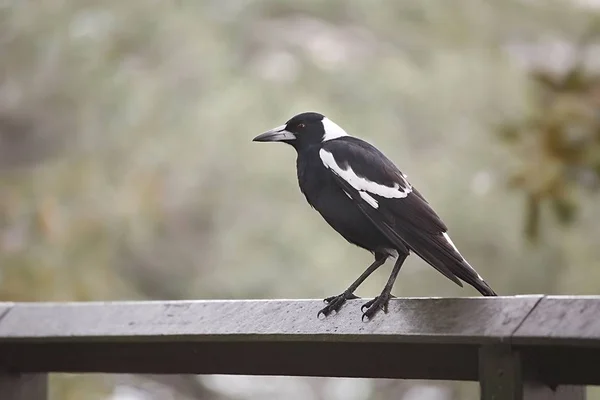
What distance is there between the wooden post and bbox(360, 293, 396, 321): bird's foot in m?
0.18

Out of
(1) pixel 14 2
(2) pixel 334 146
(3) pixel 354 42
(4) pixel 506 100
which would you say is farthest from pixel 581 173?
(3) pixel 354 42

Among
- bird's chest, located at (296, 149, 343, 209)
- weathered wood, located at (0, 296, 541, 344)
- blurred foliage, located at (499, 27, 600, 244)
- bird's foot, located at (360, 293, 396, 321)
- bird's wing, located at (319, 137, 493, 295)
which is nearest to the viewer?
weathered wood, located at (0, 296, 541, 344)

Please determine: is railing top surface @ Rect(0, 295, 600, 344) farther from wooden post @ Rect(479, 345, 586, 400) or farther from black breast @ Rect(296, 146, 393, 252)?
black breast @ Rect(296, 146, 393, 252)

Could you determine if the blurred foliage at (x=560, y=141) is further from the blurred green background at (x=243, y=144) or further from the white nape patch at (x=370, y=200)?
the blurred green background at (x=243, y=144)

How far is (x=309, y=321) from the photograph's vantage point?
1331mm

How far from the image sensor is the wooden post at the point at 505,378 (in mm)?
1116

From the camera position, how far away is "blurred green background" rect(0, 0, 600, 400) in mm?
4121

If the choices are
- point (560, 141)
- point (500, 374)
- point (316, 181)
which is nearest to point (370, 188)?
point (316, 181)

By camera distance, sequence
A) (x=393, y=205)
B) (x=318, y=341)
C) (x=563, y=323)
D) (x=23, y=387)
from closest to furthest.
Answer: (x=563, y=323), (x=318, y=341), (x=393, y=205), (x=23, y=387)

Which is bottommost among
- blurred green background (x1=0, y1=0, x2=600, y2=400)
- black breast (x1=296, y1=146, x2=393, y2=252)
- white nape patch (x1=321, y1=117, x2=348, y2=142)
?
blurred green background (x1=0, y1=0, x2=600, y2=400)

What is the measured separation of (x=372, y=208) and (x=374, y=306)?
0.25m

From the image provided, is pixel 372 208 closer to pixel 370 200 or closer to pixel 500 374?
pixel 370 200

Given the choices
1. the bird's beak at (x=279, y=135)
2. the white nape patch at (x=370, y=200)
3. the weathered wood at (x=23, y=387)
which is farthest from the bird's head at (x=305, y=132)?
the weathered wood at (x=23, y=387)

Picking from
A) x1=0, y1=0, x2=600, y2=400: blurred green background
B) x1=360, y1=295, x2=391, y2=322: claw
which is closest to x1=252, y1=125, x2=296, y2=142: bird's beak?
x1=360, y1=295, x2=391, y2=322: claw
